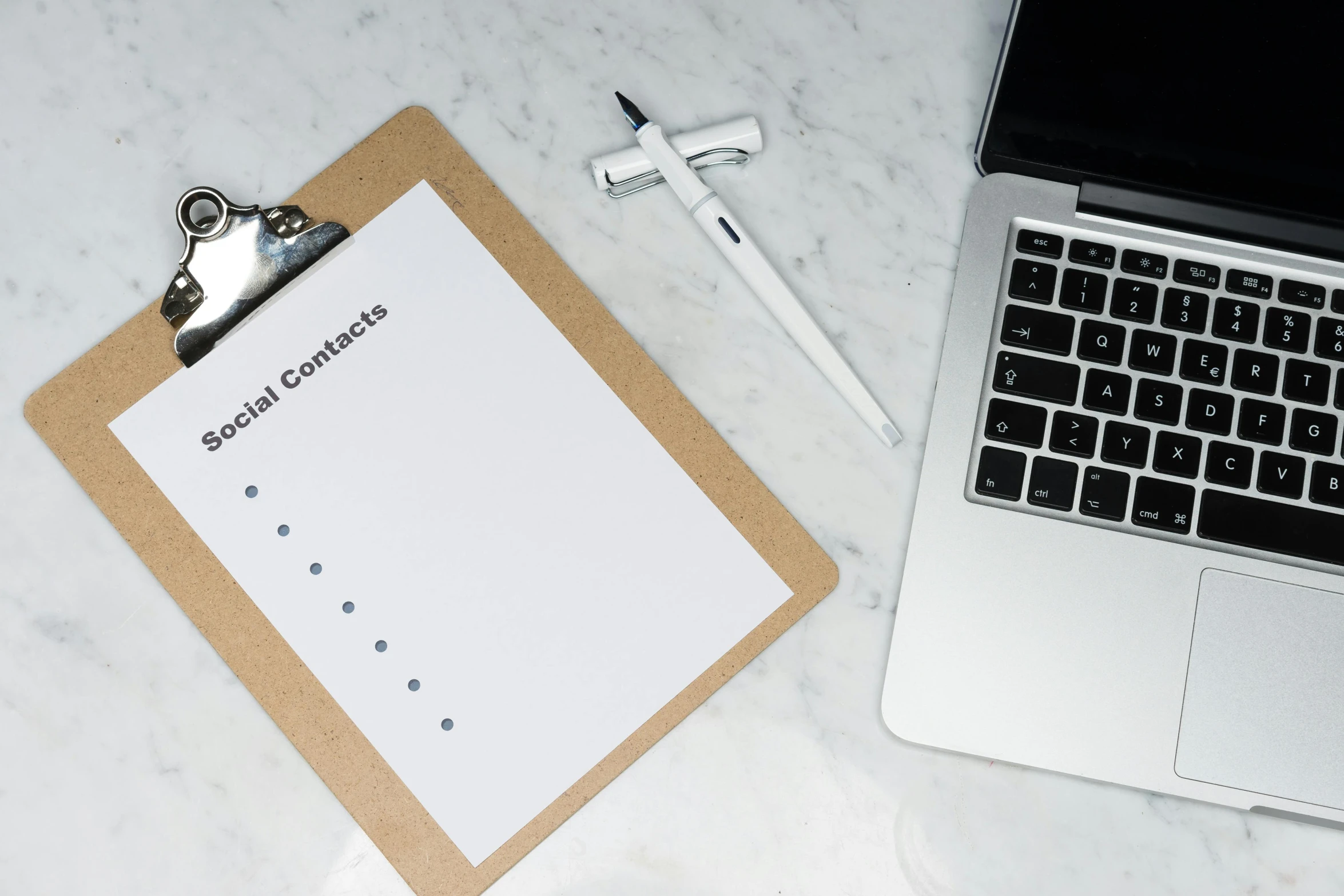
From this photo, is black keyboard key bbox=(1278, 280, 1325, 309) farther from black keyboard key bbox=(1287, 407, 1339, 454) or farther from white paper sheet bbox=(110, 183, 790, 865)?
white paper sheet bbox=(110, 183, 790, 865)

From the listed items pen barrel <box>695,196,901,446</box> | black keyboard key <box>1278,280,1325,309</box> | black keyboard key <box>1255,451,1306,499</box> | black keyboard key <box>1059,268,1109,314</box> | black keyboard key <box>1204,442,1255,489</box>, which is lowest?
black keyboard key <box>1255,451,1306,499</box>

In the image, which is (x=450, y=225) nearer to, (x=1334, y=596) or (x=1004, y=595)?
(x=1004, y=595)

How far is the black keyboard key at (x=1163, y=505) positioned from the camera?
1.74ft

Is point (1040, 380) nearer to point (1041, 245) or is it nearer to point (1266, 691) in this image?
point (1041, 245)

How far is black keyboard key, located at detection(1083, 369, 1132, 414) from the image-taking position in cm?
54

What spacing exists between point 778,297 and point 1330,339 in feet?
1.07

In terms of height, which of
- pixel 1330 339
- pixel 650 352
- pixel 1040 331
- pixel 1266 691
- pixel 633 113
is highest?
pixel 633 113

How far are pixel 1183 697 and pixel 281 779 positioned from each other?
516 mm

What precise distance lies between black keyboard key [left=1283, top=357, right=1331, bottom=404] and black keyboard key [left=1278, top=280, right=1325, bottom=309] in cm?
4

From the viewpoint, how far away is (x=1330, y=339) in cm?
55

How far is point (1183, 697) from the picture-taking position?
20.5 inches

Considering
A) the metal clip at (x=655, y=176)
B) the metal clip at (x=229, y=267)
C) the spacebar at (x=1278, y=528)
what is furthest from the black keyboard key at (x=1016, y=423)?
the metal clip at (x=229, y=267)

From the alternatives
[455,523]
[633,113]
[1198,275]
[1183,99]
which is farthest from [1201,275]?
[455,523]

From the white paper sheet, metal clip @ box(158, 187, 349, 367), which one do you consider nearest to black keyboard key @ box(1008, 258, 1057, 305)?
the white paper sheet
